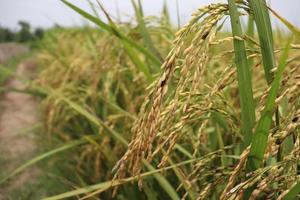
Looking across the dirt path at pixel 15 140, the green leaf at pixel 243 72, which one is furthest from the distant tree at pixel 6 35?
the green leaf at pixel 243 72

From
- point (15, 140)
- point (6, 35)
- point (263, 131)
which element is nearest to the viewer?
point (263, 131)

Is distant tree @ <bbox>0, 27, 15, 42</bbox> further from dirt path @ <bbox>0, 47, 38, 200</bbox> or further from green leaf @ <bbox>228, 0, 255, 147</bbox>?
green leaf @ <bbox>228, 0, 255, 147</bbox>

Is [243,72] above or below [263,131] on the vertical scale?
above

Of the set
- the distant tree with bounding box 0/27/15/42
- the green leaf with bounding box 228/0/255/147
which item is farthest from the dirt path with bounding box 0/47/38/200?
the distant tree with bounding box 0/27/15/42

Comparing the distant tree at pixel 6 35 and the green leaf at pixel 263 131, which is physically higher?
the distant tree at pixel 6 35

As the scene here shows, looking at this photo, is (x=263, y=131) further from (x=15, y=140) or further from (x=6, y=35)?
(x=6, y=35)

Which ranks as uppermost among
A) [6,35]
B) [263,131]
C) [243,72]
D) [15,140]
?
[6,35]

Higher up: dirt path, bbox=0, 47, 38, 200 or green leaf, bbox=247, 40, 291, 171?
green leaf, bbox=247, 40, 291, 171

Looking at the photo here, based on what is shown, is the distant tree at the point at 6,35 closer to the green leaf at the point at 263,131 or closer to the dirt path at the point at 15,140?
the dirt path at the point at 15,140

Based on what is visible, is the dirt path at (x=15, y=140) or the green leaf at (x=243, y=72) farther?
the dirt path at (x=15, y=140)

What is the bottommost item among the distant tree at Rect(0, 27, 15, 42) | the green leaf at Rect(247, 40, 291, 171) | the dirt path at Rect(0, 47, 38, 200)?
the dirt path at Rect(0, 47, 38, 200)

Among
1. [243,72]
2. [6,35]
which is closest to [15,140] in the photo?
[243,72]

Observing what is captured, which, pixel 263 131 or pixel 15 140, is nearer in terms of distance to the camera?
pixel 263 131

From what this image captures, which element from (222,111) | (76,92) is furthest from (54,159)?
(222,111)
